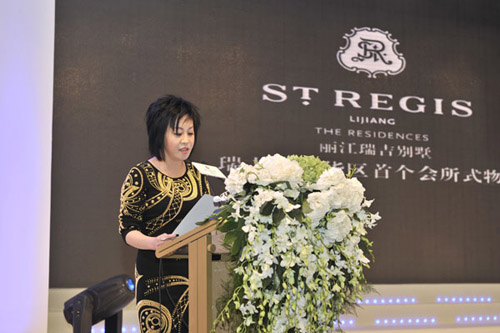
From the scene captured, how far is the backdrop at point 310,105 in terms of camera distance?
5082 mm

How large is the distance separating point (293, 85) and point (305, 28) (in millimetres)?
593

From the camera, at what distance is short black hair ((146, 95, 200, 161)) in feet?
7.00

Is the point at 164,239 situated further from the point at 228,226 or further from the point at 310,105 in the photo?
the point at 310,105

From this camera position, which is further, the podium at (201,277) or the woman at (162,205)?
the woman at (162,205)

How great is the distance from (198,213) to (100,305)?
Answer: 27.9 inches

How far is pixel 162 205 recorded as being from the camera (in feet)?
6.99

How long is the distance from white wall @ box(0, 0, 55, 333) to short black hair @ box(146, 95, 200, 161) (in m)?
0.99

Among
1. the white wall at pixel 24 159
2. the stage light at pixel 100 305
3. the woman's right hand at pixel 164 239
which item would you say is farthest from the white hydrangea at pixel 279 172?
the white wall at pixel 24 159

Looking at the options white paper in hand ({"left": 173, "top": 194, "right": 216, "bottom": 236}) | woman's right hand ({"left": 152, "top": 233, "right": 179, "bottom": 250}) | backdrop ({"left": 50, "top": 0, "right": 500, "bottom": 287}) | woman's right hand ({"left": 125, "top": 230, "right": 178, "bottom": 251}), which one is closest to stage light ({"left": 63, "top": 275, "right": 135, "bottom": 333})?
woman's right hand ({"left": 125, "top": 230, "right": 178, "bottom": 251})

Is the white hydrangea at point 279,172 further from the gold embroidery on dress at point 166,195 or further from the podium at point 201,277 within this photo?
the gold embroidery on dress at point 166,195

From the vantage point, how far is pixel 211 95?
549cm

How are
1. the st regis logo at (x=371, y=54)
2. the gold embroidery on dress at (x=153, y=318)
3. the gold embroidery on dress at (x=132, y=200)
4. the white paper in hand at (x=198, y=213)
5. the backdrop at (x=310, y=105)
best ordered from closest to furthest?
the white paper in hand at (x=198, y=213) → the gold embroidery on dress at (x=153, y=318) → the gold embroidery on dress at (x=132, y=200) → the backdrop at (x=310, y=105) → the st regis logo at (x=371, y=54)

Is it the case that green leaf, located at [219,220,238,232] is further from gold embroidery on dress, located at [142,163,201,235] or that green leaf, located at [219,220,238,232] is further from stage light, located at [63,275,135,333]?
stage light, located at [63,275,135,333]

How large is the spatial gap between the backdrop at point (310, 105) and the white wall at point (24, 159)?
126 centimetres
